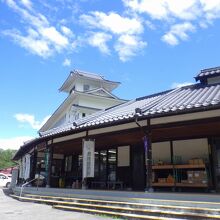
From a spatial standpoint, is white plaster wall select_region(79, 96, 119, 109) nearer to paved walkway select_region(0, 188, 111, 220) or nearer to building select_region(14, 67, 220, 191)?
building select_region(14, 67, 220, 191)

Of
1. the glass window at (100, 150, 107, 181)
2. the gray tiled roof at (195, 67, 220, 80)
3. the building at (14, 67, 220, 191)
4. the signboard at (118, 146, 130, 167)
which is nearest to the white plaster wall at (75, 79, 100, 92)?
the building at (14, 67, 220, 191)

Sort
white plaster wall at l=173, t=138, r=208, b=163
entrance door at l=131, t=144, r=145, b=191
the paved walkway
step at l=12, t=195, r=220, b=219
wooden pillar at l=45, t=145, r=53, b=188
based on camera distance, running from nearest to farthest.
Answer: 1. step at l=12, t=195, r=220, b=219
2. the paved walkway
3. white plaster wall at l=173, t=138, r=208, b=163
4. entrance door at l=131, t=144, r=145, b=191
5. wooden pillar at l=45, t=145, r=53, b=188

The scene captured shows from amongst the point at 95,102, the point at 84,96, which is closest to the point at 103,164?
the point at 84,96

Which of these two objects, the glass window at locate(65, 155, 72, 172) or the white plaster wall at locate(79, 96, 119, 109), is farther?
the white plaster wall at locate(79, 96, 119, 109)

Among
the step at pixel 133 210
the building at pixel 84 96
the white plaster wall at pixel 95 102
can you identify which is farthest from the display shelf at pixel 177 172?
the white plaster wall at pixel 95 102

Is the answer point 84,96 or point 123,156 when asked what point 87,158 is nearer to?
point 123,156

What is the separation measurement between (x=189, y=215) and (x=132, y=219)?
1.64m

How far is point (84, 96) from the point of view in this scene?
29875 millimetres

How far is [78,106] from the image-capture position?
2909 centimetres

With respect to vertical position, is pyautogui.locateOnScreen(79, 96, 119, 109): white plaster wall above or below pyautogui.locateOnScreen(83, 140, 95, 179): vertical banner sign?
above

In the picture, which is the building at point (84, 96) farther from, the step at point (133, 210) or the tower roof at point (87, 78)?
the step at point (133, 210)

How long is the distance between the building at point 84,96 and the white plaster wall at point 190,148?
1686 centimetres

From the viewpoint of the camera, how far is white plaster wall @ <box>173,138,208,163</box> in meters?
12.5

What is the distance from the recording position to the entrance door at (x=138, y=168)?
14.5 meters
